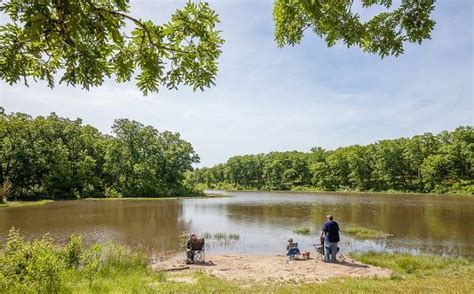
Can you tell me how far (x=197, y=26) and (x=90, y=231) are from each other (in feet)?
88.4

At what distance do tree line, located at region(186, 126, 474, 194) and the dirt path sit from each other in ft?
254

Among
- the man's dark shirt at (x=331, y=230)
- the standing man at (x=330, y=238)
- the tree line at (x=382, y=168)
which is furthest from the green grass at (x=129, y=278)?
the tree line at (x=382, y=168)

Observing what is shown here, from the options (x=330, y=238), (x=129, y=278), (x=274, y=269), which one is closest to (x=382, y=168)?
(x=330, y=238)

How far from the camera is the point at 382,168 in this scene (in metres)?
102

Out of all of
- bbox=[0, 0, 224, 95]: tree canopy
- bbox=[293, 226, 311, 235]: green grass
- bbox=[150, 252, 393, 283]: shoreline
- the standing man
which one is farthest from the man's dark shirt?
bbox=[0, 0, 224, 95]: tree canopy

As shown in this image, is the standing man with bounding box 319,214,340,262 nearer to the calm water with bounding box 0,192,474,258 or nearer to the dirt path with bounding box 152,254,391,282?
the dirt path with bounding box 152,254,391,282

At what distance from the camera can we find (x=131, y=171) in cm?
8012

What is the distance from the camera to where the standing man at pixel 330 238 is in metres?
15.9

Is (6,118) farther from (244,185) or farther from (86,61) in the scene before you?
(244,185)

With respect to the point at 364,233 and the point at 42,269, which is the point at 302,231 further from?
the point at 42,269

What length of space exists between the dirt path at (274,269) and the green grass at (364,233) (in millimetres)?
9753

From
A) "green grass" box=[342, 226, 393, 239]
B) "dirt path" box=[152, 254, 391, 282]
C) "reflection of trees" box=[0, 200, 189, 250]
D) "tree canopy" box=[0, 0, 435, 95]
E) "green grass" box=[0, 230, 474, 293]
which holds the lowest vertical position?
"reflection of trees" box=[0, 200, 189, 250]

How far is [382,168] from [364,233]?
83.7 metres

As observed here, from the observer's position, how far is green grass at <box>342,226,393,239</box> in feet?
83.0
